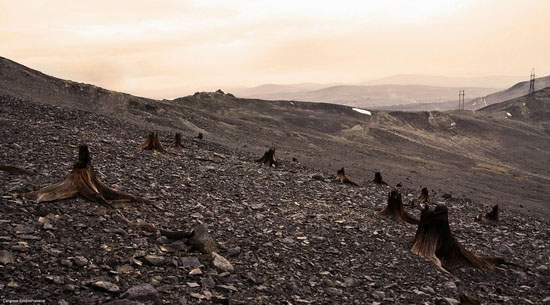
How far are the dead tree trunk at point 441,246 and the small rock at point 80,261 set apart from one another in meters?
6.21

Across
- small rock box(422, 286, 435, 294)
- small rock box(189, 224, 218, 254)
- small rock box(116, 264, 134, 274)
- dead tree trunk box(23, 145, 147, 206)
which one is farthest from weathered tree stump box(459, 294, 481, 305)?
dead tree trunk box(23, 145, 147, 206)

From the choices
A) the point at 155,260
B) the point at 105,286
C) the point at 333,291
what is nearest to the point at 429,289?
the point at 333,291

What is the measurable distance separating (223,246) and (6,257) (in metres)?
3.19

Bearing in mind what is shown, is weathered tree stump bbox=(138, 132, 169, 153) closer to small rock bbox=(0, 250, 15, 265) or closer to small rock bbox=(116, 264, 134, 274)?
small rock bbox=(116, 264, 134, 274)

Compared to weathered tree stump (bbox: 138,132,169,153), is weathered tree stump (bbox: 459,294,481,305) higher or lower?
lower

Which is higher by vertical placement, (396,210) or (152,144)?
(152,144)

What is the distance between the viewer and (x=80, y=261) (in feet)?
16.8

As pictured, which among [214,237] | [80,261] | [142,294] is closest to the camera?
[142,294]

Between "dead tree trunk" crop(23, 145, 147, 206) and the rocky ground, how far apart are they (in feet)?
0.64

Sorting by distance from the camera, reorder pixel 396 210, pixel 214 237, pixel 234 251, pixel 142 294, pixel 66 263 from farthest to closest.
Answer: pixel 396 210 → pixel 214 237 → pixel 234 251 → pixel 66 263 → pixel 142 294

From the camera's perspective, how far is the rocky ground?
498 cm

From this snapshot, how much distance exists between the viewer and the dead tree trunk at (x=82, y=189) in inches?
271

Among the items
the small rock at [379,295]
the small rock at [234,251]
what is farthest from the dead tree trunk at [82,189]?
the small rock at [379,295]

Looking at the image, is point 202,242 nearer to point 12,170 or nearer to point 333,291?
point 333,291
